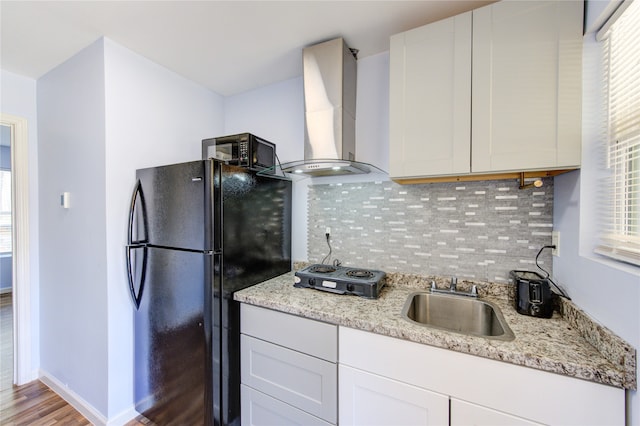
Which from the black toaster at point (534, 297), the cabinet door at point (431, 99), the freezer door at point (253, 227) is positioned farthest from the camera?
the freezer door at point (253, 227)

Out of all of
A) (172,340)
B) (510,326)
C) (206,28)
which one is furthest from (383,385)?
(206,28)

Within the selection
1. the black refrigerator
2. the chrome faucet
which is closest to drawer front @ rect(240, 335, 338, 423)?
the black refrigerator

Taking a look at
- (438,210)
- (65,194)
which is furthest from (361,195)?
(65,194)

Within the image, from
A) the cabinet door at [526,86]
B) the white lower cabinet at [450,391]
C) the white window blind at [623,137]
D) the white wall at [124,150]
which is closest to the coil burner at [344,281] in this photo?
the white lower cabinet at [450,391]

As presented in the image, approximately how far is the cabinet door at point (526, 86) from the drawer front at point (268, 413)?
4.92 ft

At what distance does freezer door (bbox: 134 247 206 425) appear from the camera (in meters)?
1.45

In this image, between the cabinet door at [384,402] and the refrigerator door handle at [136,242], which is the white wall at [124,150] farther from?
the cabinet door at [384,402]

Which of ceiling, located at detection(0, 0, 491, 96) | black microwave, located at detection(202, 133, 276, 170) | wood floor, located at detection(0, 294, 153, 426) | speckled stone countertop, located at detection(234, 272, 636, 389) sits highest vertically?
ceiling, located at detection(0, 0, 491, 96)

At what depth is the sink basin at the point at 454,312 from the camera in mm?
1367

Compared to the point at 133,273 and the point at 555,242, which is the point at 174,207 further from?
the point at 555,242

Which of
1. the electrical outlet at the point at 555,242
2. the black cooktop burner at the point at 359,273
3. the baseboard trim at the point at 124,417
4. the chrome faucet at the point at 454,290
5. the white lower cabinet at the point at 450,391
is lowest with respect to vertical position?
the baseboard trim at the point at 124,417

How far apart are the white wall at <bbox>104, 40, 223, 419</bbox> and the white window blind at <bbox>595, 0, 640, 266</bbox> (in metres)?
2.50

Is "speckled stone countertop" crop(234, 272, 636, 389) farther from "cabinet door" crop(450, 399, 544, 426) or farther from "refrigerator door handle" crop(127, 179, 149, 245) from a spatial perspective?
"refrigerator door handle" crop(127, 179, 149, 245)

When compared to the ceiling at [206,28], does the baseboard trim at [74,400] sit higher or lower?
lower
